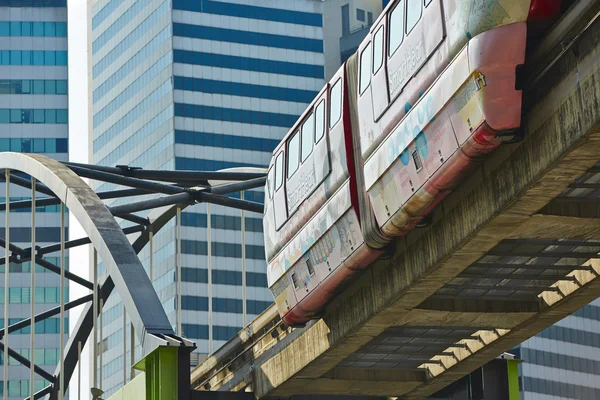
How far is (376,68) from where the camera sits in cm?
1989

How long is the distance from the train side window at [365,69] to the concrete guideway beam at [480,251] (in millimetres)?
2109

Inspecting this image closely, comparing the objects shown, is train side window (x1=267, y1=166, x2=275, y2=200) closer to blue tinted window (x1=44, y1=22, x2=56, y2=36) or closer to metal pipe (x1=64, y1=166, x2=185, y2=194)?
metal pipe (x1=64, y1=166, x2=185, y2=194)

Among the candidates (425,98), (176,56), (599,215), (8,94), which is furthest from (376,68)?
(8,94)

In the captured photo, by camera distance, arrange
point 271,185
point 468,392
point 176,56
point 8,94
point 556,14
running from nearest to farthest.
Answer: point 556,14, point 271,185, point 468,392, point 176,56, point 8,94

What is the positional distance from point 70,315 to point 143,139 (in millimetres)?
23511

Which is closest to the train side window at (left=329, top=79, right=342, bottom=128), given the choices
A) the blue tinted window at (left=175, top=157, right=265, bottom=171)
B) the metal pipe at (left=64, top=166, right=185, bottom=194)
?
the metal pipe at (left=64, top=166, right=185, bottom=194)

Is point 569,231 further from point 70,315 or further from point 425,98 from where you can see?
point 70,315

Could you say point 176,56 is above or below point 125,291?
above

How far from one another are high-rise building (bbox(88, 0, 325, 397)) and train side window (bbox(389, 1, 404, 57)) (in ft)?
369

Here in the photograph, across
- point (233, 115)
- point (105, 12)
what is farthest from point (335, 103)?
point (105, 12)

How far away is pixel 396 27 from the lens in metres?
19.0

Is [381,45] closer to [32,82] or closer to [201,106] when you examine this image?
[201,106]

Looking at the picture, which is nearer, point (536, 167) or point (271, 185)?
point (536, 167)

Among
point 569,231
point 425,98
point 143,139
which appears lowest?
point 569,231
